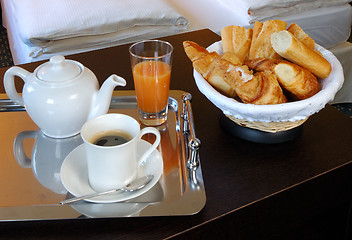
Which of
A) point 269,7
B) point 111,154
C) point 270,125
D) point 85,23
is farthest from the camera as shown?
point 269,7

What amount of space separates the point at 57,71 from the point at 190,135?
220 mm

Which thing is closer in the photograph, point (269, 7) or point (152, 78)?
point (152, 78)

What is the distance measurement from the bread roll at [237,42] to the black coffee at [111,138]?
9.8 inches

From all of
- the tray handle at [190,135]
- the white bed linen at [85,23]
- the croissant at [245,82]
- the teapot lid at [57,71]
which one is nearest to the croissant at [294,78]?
the croissant at [245,82]

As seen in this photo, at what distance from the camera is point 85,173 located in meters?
0.51

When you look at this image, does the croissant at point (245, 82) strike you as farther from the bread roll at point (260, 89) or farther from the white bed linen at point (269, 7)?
the white bed linen at point (269, 7)

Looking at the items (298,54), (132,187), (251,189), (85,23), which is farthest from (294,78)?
(85,23)

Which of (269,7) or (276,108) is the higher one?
(276,108)

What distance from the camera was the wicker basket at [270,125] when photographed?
0.55 meters

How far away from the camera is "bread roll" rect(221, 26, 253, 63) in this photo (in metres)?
0.64

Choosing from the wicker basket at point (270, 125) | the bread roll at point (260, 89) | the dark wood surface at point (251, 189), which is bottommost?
the dark wood surface at point (251, 189)

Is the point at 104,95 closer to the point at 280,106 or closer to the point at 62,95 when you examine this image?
the point at 62,95

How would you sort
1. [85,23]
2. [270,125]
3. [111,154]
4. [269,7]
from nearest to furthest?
[111,154], [270,125], [85,23], [269,7]

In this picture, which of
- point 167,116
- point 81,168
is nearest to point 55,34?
point 167,116
